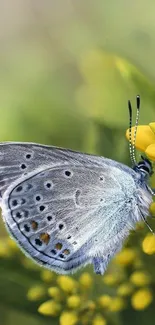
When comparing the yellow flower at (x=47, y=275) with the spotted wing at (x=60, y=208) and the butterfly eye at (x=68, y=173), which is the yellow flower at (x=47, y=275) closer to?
the spotted wing at (x=60, y=208)

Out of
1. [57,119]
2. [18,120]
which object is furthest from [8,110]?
[57,119]

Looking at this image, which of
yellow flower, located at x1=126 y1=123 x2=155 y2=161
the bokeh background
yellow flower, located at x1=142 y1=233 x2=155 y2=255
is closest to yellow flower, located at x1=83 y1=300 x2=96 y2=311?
the bokeh background

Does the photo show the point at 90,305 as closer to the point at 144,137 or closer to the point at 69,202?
the point at 69,202

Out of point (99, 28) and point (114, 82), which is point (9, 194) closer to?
point (114, 82)

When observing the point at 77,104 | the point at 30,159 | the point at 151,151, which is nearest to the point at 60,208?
the point at 30,159

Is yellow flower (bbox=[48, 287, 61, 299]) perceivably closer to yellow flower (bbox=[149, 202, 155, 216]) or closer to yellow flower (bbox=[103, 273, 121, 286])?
yellow flower (bbox=[103, 273, 121, 286])

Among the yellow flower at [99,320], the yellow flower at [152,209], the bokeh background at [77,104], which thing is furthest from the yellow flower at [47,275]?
the yellow flower at [152,209]
